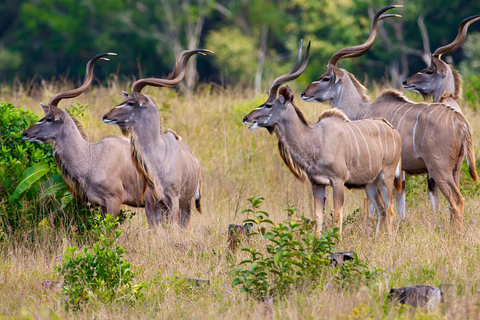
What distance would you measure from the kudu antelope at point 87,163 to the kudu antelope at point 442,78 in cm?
361

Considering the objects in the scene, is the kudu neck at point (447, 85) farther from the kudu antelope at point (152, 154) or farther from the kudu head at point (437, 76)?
the kudu antelope at point (152, 154)

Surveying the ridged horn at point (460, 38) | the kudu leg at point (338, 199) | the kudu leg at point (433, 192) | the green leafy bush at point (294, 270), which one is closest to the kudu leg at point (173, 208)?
the kudu leg at point (338, 199)

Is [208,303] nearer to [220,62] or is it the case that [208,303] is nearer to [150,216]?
[150,216]

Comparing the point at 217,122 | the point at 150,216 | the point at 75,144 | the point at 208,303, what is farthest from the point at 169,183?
the point at 217,122

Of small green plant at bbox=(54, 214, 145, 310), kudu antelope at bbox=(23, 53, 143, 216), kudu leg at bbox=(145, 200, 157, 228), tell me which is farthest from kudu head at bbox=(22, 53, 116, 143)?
small green plant at bbox=(54, 214, 145, 310)

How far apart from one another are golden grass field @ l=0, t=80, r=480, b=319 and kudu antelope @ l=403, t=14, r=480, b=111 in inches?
46.7

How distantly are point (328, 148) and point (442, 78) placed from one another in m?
2.45

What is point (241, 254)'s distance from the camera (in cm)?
596

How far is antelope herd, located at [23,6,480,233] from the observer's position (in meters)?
6.58

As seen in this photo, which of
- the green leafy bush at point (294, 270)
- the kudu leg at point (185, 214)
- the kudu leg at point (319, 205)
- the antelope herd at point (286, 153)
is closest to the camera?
the green leafy bush at point (294, 270)

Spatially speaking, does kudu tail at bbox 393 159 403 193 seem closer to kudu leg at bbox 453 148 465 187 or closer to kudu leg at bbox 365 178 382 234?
kudu leg at bbox 365 178 382 234

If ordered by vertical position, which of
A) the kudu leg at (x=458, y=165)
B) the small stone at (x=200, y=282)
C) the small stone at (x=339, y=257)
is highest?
the kudu leg at (x=458, y=165)

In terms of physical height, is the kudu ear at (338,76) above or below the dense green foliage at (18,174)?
above

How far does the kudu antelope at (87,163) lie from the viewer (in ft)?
22.4
